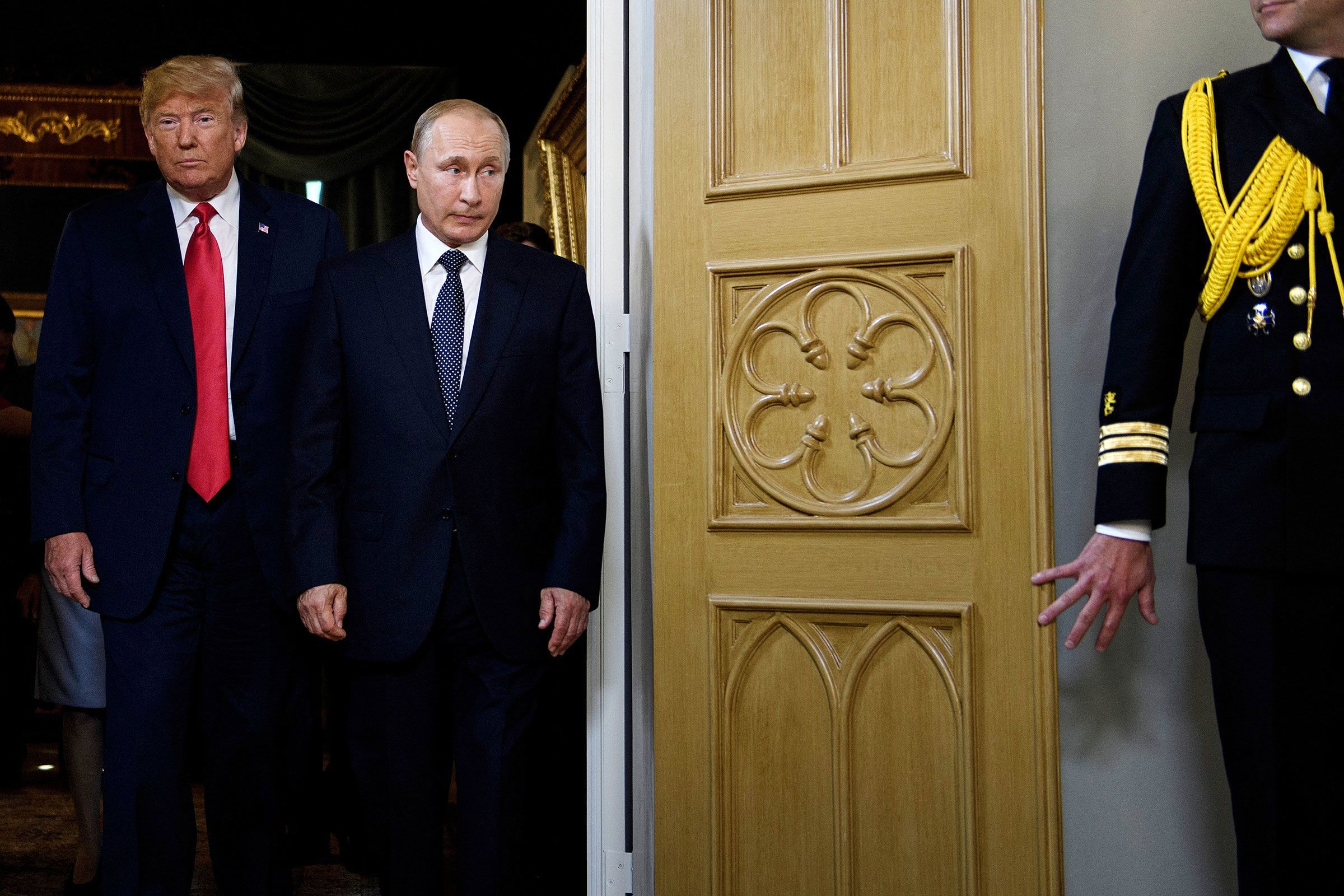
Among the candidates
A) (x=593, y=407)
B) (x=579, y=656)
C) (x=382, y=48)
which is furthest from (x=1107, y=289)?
(x=382, y=48)

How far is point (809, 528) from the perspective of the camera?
83.3 inches

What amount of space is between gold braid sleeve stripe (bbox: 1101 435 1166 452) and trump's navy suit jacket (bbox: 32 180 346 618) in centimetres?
146

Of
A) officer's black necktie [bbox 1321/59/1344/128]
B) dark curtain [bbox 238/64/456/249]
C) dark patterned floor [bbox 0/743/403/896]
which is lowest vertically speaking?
dark patterned floor [bbox 0/743/403/896]

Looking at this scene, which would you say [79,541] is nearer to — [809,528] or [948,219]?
[809,528]

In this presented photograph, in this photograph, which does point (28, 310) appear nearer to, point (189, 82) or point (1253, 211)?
point (189, 82)

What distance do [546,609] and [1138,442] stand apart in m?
1.07

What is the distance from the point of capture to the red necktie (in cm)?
221

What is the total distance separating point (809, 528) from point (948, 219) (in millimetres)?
605

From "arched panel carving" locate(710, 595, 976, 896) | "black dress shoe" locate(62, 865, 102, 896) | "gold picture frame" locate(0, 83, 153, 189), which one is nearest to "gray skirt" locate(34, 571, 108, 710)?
"black dress shoe" locate(62, 865, 102, 896)

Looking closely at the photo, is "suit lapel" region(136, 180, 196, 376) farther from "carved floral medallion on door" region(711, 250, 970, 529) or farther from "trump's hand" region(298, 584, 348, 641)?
"carved floral medallion on door" region(711, 250, 970, 529)

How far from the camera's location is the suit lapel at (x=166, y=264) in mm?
2227

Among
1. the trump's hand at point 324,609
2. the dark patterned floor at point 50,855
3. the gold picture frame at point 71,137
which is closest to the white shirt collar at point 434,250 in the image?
the trump's hand at point 324,609

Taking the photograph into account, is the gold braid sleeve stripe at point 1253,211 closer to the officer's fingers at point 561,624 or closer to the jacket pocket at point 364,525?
the officer's fingers at point 561,624

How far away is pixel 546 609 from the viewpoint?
2.12 m
